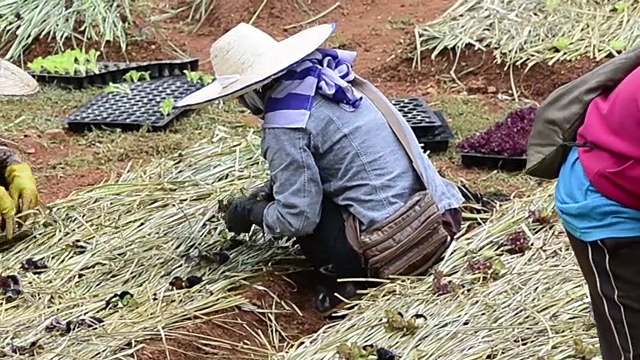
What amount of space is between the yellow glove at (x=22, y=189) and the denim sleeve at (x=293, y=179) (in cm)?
115

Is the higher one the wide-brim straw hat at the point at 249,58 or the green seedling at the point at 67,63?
the wide-brim straw hat at the point at 249,58

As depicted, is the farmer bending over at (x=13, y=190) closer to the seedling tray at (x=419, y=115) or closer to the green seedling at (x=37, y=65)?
the seedling tray at (x=419, y=115)

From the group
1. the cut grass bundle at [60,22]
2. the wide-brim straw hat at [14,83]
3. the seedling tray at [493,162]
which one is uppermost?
the wide-brim straw hat at [14,83]

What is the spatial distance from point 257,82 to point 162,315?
0.81 metres

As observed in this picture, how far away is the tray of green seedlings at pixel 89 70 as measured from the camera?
7137 mm

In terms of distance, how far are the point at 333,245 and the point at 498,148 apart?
4.94 feet

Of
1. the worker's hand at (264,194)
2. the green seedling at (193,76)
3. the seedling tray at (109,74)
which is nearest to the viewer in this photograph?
the worker's hand at (264,194)

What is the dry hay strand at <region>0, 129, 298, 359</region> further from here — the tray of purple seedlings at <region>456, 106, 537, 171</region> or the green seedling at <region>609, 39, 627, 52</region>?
the green seedling at <region>609, 39, 627, 52</region>

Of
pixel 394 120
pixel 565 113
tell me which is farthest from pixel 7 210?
pixel 565 113

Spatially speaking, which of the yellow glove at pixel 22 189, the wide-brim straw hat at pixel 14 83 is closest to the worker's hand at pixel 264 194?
the wide-brim straw hat at pixel 14 83

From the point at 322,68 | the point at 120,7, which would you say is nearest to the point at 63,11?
the point at 120,7

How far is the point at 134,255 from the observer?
14.2 feet

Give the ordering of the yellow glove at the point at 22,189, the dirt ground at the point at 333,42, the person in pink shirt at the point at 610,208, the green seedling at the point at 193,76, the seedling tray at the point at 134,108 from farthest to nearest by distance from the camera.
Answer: the green seedling at the point at 193,76 → the seedling tray at the point at 134,108 → the yellow glove at the point at 22,189 → the dirt ground at the point at 333,42 → the person in pink shirt at the point at 610,208

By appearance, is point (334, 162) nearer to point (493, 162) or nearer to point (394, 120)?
point (394, 120)
